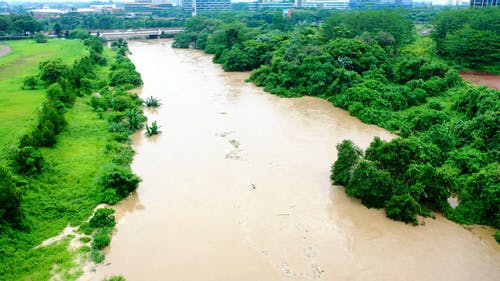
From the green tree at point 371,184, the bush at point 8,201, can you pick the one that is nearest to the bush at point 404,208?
the green tree at point 371,184

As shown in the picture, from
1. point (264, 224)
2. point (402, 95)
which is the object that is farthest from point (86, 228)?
point (402, 95)

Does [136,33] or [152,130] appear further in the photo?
[136,33]

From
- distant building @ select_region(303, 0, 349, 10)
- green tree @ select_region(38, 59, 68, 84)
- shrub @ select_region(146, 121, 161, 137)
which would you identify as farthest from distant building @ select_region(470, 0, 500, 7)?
green tree @ select_region(38, 59, 68, 84)

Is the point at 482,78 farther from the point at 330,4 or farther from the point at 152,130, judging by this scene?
the point at 330,4

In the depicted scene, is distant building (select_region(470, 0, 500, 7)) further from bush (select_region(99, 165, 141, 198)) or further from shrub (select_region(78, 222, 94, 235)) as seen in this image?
shrub (select_region(78, 222, 94, 235))

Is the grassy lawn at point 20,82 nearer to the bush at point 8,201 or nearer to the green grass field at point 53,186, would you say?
the green grass field at point 53,186

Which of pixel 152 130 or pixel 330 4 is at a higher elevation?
pixel 330 4
